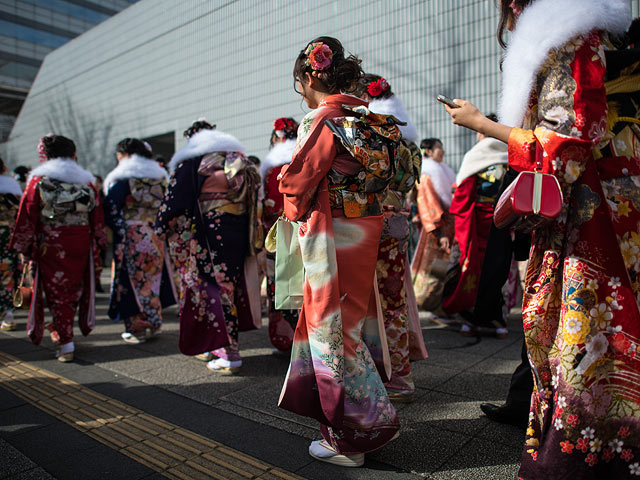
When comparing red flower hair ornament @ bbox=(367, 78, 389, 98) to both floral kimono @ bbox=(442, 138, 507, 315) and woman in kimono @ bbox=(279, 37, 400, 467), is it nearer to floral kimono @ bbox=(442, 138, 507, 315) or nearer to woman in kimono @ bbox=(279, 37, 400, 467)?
woman in kimono @ bbox=(279, 37, 400, 467)

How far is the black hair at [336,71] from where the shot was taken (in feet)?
7.05

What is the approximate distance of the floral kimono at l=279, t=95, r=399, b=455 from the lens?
1.94m

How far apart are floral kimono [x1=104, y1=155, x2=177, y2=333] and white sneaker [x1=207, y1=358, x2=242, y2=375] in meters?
1.34

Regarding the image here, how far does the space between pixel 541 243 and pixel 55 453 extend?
239 cm

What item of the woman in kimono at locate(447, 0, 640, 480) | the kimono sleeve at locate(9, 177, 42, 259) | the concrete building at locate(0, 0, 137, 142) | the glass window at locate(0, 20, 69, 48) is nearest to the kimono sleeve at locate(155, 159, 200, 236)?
the kimono sleeve at locate(9, 177, 42, 259)

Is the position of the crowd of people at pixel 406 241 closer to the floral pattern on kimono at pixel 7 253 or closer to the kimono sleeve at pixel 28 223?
the kimono sleeve at pixel 28 223

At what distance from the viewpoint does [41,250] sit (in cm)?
406

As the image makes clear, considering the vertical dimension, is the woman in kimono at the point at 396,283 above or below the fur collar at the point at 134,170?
below

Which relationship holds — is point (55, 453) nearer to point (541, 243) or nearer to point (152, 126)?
point (541, 243)

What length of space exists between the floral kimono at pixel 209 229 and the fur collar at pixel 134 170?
1.11m

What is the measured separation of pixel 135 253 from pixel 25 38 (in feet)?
80.4

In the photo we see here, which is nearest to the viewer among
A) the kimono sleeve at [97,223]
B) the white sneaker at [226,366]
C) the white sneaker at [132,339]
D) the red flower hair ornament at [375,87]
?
the red flower hair ornament at [375,87]

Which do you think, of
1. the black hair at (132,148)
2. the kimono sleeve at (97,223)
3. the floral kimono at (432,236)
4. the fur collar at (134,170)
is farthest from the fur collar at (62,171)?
the floral kimono at (432,236)

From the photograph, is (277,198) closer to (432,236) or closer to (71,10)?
(432,236)
